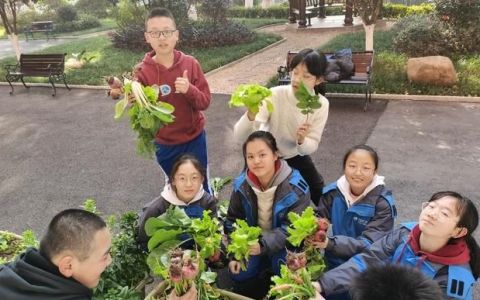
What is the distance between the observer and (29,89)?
10992mm

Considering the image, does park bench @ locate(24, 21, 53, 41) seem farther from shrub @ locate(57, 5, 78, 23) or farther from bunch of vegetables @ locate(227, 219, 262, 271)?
bunch of vegetables @ locate(227, 219, 262, 271)

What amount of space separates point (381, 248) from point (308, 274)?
2.09 ft

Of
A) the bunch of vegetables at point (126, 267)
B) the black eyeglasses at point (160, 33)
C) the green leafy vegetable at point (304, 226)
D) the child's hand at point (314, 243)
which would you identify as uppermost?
the black eyeglasses at point (160, 33)

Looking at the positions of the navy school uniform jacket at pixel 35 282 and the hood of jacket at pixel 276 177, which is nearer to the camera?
the navy school uniform jacket at pixel 35 282

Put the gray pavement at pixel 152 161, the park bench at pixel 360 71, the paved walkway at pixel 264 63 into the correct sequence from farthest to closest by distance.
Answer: the paved walkway at pixel 264 63 → the park bench at pixel 360 71 → the gray pavement at pixel 152 161

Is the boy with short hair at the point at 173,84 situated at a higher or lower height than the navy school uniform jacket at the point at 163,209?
higher

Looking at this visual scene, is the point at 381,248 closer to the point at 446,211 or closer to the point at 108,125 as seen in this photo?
the point at 446,211

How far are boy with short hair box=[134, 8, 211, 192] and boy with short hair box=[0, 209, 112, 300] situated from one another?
1.46m

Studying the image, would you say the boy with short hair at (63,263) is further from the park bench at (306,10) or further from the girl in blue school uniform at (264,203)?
the park bench at (306,10)

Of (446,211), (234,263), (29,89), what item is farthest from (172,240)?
(29,89)

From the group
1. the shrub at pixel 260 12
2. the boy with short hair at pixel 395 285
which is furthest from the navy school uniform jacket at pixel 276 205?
the shrub at pixel 260 12

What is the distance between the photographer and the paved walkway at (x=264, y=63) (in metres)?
10.1

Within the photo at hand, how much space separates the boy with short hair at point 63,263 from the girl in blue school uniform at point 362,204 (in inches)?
58.2

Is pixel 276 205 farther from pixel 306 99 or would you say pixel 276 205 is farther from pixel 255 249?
pixel 306 99
